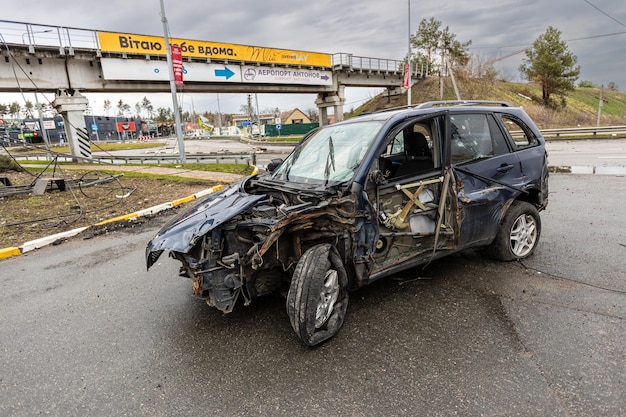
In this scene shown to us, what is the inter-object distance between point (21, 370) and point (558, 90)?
52147 millimetres

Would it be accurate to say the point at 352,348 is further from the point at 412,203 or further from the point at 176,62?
the point at 176,62

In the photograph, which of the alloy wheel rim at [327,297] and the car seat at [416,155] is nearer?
the alloy wheel rim at [327,297]

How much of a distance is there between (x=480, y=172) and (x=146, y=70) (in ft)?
83.3

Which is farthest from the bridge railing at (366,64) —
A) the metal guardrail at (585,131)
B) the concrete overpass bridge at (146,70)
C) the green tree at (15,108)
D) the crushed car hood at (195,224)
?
the green tree at (15,108)

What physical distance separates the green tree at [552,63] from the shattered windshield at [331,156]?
46731 mm

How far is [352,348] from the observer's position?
292 cm

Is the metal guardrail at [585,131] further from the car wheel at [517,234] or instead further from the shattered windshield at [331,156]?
the shattered windshield at [331,156]

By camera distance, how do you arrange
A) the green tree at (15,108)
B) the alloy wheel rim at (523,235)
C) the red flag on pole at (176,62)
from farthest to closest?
1. the green tree at (15,108)
2. the red flag on pole at (176,62)
3. the alloy wheel rim at (523,235)

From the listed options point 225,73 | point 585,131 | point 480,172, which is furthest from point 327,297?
point 585,131

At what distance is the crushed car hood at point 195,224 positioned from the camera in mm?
2969

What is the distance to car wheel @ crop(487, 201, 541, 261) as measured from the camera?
426 centimetres

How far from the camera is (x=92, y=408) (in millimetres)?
2404

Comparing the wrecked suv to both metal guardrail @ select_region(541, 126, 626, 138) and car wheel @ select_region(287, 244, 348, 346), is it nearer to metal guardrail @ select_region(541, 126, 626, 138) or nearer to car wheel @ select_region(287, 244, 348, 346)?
car wheel @ select_region(287, 244, 348, 346)

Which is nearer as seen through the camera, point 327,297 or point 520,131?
point 327,297
